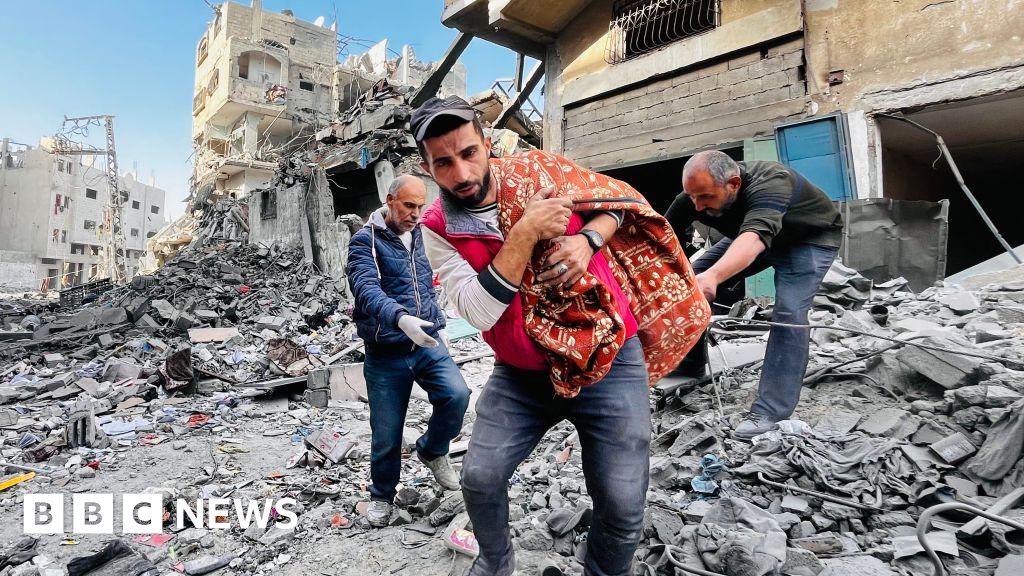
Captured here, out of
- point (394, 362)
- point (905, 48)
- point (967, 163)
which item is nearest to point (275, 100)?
point (905, 48)

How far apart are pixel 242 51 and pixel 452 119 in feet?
128

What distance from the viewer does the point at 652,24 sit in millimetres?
8539

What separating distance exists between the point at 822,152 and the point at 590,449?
664 cm

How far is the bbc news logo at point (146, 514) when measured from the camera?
3047 millimetres

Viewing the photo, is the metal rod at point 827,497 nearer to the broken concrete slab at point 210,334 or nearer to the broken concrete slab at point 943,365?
the broken concrete slab at point 943,365

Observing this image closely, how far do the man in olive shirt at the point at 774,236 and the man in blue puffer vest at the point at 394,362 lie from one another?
1649 mm

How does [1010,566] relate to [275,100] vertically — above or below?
below

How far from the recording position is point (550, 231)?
133 cm

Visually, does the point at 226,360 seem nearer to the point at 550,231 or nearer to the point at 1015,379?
the point at 550,231

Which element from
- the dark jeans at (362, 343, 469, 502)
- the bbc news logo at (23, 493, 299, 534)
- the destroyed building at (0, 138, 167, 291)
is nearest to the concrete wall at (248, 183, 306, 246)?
the bbc news logo at (23, 493, 299, 534)

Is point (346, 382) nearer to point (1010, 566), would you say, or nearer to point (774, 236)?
point (774, 236)

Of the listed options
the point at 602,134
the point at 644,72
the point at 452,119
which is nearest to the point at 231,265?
the point at 602,134

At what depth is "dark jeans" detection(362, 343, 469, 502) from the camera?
294 cm

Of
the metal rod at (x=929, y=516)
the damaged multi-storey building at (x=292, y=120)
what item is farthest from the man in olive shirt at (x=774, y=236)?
the damaged multi-storey building at (x=292, y=120)
